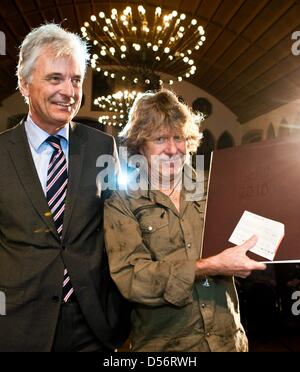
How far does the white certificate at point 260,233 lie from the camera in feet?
4.58

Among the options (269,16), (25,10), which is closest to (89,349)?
(269,16)

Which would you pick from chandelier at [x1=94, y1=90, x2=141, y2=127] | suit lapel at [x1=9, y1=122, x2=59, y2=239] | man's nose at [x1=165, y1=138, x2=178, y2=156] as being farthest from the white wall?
suit lapel at [x1=9, y1=122, x2=59, y2=239]

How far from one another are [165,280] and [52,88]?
3.05ft

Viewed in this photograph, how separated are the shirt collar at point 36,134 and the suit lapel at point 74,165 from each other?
39 millimetres

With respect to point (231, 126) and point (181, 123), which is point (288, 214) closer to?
point (181, 123)

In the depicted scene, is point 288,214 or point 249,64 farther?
point 249,64

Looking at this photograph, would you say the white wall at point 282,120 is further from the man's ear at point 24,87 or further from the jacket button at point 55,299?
the jacket button at point 55,299

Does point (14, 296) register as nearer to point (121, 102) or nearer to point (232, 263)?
point (232, 263)

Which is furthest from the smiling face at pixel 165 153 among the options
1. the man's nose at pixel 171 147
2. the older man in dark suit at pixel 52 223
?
the older man in dark suit at pixel 52 223

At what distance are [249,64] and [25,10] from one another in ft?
15.9

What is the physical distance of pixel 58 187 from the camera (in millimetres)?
1725

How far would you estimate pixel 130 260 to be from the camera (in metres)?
1.50

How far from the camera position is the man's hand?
1.39 metres

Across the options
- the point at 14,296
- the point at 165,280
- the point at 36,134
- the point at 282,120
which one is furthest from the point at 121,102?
the point at 165,280
